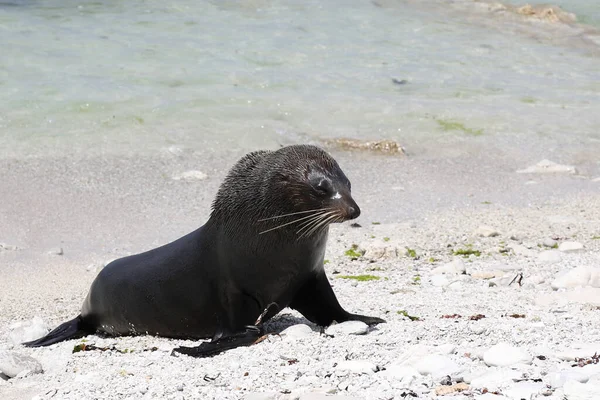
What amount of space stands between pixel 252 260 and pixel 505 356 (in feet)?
6.63

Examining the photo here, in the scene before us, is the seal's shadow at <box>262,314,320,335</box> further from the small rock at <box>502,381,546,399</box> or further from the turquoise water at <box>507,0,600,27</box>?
the turquoise water at <box>507,0,600,27</box>

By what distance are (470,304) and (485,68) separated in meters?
12.6

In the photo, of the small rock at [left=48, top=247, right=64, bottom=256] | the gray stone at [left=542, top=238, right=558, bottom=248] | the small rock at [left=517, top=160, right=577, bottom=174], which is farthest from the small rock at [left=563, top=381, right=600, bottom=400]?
the small rock at [left=517, top=160, right=577, bottom=174]

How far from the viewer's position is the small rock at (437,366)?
4879 mm

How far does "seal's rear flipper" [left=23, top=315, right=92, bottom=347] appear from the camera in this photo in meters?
7.11

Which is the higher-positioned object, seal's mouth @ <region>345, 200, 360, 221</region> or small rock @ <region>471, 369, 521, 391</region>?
seal's mouth @ <region>345, 200, 360, 221</region>

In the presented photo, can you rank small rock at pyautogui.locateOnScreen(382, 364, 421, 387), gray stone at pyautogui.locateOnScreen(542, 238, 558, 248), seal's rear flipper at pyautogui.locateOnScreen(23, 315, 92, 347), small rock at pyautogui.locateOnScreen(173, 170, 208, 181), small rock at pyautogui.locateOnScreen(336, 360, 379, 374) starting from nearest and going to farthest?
small rock at pyautogui.locateOnScreen(382, 364, 421, 387) → small rock at pyautogui.locateOnScreen(336, 360, 379, 374) → seal's rear flipper at pyautogui.locateOnScreen(23, 315, 92, 347) → gray stone at pyautogui.locateOnScreen(542, 238, 558, 248) → small rock at pyautogui.locateOnScreen(173, 170, 208, 181)

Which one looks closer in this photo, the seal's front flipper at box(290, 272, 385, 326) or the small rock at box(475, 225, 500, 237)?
the seal's front flipper at box(290, 272, 385, 326)

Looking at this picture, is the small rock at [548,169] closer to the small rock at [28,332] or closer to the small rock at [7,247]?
the small rock at [7,247]

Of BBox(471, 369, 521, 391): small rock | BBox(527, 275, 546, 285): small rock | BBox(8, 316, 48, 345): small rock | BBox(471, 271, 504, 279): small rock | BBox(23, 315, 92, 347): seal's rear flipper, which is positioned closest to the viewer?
BBox(471, 369, 521, 391): small rock

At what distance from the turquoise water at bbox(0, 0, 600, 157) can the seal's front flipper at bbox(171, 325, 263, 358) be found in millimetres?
7455

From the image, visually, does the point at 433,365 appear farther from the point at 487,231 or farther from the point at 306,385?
the point at 487,231

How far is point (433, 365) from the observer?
4957 mm

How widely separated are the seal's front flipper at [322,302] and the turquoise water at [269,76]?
23.8 ft
